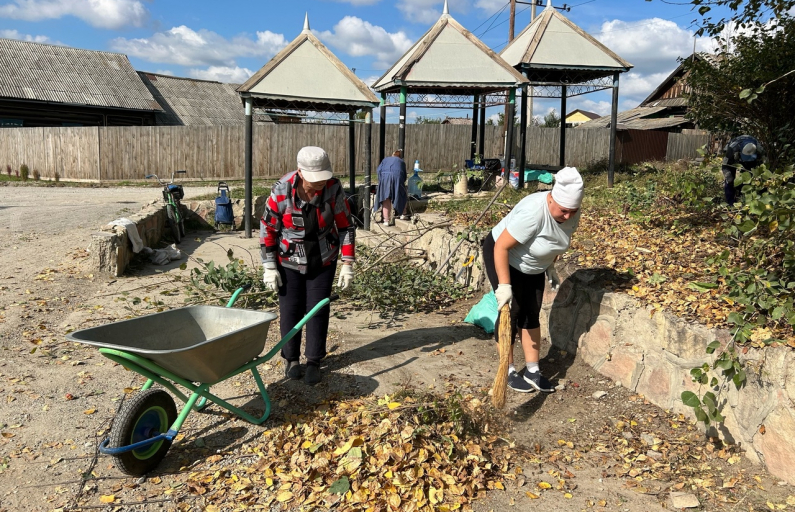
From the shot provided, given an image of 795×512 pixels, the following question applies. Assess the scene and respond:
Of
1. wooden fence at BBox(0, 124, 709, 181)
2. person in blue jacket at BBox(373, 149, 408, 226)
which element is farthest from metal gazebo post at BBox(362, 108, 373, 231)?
wooden fence at BBox(0, 124, 709, 181)

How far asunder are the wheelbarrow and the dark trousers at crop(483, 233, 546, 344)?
149 cm

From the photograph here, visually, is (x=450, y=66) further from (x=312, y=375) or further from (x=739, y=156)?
(x=312, y=375)

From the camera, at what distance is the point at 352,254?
415cm

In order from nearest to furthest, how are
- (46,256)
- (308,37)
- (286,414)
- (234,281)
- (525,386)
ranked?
(286,414) → (525,386) → (234,281) → (46,256) → (308,37)

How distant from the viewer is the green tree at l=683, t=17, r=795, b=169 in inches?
252

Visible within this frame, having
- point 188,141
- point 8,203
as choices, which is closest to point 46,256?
point 8,203

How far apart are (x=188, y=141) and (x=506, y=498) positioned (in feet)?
63.4

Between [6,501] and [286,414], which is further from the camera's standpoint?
[286,414]

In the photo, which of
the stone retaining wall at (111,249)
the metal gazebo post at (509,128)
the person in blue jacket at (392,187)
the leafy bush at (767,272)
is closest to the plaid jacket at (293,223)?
the leafy bush at (767,272)

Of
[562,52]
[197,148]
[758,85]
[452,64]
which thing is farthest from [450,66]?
[197,148]

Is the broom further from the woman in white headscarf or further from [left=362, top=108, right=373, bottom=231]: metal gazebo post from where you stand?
[left=362, top=108, right=373, bottom=231]: metal gazebo post

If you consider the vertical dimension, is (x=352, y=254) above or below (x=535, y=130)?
below

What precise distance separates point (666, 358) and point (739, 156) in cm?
442

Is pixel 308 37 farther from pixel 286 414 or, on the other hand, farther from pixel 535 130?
pixel 535 130
